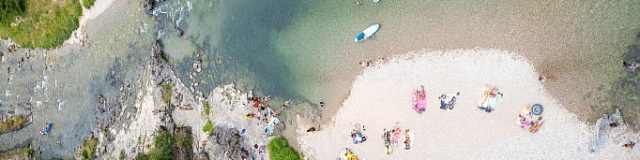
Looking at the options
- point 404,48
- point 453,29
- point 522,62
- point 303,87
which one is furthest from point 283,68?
point 522,62

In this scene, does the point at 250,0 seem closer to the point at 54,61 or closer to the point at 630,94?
the point at 54,61

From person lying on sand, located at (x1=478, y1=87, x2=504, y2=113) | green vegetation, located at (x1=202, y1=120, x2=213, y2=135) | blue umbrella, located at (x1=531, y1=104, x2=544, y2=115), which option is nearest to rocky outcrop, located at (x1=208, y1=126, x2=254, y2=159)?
green vegetation, located at (x1=202, y1=120, x2=213, y2=135)

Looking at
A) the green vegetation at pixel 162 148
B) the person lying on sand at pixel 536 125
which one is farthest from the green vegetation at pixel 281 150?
the person lying on sand at pixel 536 125

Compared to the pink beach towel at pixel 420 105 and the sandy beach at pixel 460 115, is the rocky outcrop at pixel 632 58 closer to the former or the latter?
the sandy beach at pixel 460 115

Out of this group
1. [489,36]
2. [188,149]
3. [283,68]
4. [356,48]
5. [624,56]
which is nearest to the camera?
[624,56]

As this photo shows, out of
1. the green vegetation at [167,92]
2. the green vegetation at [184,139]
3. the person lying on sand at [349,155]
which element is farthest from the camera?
the green vegetation at [167,92]

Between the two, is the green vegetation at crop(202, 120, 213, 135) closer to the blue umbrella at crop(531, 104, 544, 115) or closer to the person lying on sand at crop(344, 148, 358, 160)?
the person lying on sand at crop(344, 148, 358, 160)
